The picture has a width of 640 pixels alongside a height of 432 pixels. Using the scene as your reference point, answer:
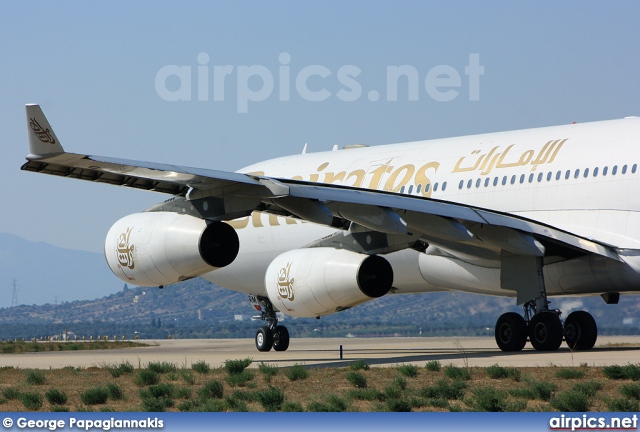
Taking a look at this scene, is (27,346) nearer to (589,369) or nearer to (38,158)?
(38,158)

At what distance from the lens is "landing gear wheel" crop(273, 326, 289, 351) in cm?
2823

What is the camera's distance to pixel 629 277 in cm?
2062

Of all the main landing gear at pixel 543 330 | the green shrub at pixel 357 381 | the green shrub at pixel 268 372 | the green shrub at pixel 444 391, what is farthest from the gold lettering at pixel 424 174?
the green shrub at pixel 444 391

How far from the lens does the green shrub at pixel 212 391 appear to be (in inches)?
605

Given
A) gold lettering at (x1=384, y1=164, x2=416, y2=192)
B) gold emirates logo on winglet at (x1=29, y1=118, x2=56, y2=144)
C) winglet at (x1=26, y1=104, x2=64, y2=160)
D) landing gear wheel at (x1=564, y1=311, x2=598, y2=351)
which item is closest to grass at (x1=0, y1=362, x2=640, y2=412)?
winglet at (x1=26, y1=104, x2=64, y2=160)

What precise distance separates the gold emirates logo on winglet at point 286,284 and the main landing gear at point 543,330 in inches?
168

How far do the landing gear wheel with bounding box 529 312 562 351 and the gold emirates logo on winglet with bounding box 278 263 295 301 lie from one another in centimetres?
454

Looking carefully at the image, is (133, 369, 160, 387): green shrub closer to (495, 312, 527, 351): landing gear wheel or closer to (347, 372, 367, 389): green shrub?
(347, 372, 367, 389): green shrub

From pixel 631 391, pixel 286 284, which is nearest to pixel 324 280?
pixel 286 284

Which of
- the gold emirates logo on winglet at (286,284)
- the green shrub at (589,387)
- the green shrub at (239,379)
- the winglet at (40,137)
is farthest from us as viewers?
the gold emirates logo on winglet at (286,284)

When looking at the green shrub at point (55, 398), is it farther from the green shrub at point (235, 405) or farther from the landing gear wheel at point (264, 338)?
the landing gear wheel at point (264, 338)

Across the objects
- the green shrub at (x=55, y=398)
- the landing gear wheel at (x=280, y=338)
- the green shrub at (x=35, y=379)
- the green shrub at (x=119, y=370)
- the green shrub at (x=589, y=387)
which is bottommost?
the green shrub at (x=55, y=398)

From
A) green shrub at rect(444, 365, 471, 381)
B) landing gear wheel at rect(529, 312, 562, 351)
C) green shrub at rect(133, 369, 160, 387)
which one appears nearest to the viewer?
green shrub at rect(444, 365, 471, 381)

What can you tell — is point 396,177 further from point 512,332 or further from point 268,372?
point 268,372
